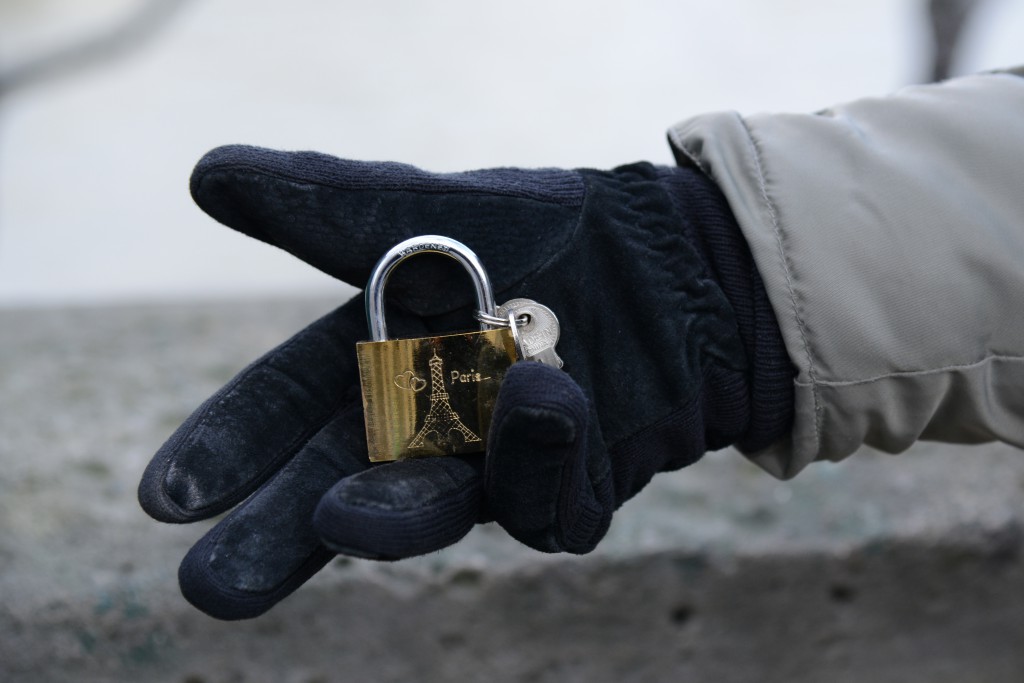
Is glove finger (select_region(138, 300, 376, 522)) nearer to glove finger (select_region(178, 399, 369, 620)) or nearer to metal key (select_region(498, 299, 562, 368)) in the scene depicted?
glove finger (select_region(178, 399, 369, 620))

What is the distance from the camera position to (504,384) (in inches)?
23.9

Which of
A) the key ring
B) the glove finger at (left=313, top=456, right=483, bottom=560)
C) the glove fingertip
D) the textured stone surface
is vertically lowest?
the textured stone surface

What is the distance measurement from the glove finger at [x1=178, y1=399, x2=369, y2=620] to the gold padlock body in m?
0.05

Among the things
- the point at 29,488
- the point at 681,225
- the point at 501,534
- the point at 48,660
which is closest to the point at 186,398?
the point at 29,488

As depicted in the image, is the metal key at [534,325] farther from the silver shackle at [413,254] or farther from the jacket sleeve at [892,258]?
the jacket sleeve at [892,258]

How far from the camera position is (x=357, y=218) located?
2.34 feet

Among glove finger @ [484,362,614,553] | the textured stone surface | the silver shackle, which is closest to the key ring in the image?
the silver shackle

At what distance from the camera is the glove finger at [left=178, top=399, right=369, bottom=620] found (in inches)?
24.7

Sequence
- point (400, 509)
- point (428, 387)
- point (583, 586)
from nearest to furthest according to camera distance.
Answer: point (400, 509) → point (428, 387) → point (583, 586)

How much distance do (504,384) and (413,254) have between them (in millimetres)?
173

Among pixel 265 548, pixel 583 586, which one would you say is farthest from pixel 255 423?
pixel 583 586

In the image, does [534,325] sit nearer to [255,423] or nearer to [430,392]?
[430,392]

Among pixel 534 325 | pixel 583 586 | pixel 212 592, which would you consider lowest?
pixel 583 586

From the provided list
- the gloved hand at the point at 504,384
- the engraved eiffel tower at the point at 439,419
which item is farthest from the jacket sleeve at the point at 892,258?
the engraved eiffel tower at the point at 439,419
